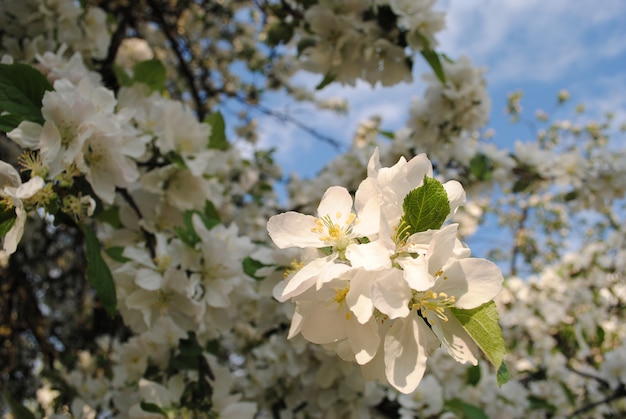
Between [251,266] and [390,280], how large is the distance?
3.18ft

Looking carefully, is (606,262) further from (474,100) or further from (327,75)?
(327,75)

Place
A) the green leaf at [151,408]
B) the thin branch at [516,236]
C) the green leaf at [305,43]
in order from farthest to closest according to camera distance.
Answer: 1. the thin branch at [516,236]
2. the green leaf at [305,43]
3. the green leaf at [151,408]

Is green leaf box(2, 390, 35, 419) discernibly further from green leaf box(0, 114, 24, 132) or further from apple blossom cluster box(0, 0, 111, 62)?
apple blossom cluster box(0, 0, 111, 62)

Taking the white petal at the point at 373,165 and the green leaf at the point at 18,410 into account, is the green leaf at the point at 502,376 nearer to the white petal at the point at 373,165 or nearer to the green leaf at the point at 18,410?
the white petal at the point at 373,165

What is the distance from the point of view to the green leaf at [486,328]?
772 millimetres

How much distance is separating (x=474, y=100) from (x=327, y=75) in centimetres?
83

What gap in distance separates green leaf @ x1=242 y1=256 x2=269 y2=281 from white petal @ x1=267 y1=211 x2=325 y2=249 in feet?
2.49

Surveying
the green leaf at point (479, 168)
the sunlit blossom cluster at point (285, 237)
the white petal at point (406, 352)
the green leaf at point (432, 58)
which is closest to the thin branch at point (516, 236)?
the sunlit blossom cluster at point (285, 237)

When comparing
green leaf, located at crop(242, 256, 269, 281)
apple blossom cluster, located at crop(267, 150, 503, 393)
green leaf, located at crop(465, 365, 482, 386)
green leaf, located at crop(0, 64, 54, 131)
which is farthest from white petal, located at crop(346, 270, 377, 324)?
green leaf, located at crop(465, 365, 482, 386)

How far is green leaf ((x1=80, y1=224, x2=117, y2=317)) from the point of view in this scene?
1.32 m

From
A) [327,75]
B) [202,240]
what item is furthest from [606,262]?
[202,240]

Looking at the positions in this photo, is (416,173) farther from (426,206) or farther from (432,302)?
(432,302)

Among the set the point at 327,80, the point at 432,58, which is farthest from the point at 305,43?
the point at 432,58

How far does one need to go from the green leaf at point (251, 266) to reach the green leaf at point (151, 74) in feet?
2.69
